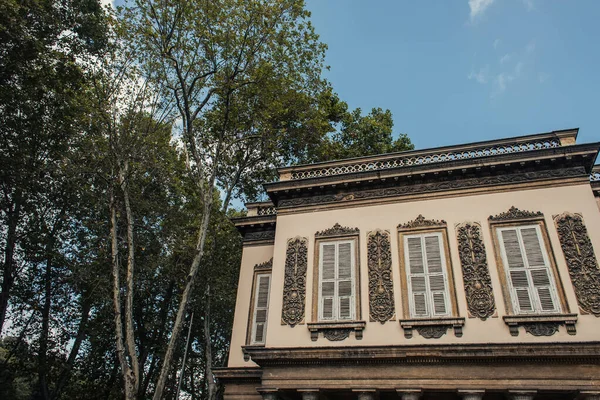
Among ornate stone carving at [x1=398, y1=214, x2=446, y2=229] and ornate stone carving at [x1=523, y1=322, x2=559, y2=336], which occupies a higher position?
ornate stone carving at [x1=398, y1=214, x2=446, y2=229]

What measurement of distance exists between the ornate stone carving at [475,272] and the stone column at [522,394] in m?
1.64

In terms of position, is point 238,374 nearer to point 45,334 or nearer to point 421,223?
point 421,223

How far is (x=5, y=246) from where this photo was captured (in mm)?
17109

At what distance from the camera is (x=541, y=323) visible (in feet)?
31.8

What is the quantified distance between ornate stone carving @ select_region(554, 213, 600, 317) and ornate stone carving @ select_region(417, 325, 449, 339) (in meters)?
3.05

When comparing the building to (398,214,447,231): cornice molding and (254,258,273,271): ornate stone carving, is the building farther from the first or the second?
(254,258,273,271): ornate stone carving

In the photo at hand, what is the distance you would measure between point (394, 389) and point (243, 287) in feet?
20.5

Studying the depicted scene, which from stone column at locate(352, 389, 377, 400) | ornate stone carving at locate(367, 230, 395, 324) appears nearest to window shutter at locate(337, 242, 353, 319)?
ornate stone carving at locate(367, 230, 395, 324)

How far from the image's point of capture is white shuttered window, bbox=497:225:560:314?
10055 mm

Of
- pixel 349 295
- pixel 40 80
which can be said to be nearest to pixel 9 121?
pixel 40 80

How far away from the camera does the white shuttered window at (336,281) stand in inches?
449

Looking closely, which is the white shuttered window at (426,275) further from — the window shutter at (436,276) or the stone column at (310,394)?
the stone column at (310,394)

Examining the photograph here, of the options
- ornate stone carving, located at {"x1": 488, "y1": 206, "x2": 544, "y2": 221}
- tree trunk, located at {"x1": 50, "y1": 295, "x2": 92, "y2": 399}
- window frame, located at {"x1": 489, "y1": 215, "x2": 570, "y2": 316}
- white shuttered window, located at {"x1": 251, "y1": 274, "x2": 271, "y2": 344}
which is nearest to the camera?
window frame, located at {"x1": 489, "y1": 215, "x2": 570, "y2": 316}

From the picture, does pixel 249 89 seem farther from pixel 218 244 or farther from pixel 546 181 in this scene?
pixel 546 181
